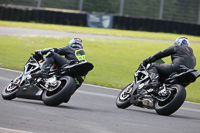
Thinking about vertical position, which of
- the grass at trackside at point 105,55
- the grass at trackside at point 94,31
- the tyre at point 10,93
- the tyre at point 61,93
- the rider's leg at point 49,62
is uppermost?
the rider's leg at point 49,62

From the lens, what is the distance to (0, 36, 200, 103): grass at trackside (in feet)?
43.9

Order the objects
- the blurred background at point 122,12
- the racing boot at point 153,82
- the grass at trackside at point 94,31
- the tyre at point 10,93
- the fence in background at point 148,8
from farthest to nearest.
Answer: the fence in background at point 148,8 → the blurred background at point 122,12 → the grass at trackside at point 94,31 → the tyre at point 10,93 → the racing boot at point 153,82

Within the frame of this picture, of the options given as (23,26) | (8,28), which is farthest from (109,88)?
(23,26)

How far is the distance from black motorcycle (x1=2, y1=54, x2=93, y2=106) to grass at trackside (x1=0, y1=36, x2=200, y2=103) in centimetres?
432

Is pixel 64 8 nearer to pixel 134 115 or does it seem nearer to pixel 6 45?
pixel 6 45

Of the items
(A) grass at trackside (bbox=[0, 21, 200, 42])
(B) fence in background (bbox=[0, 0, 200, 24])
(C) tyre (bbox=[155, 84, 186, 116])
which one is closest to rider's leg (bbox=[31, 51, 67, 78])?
(C) tyre (bbox=[155, 84, 186, 116])

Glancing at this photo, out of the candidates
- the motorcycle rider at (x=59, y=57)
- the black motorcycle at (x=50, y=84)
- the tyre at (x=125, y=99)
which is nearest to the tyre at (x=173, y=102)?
the tyre at (x=125, y=99)

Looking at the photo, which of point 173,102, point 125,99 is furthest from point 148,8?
point 173,102

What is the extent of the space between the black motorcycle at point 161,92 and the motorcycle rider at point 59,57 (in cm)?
125

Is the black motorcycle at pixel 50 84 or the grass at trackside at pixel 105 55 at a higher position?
the black motorcycle at pixel 50 84

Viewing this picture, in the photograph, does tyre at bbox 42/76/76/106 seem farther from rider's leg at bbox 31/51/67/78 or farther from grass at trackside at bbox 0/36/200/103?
grass at trackside at bbox 0/36/200/103

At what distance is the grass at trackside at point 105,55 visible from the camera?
1339 cm

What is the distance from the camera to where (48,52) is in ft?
26.3

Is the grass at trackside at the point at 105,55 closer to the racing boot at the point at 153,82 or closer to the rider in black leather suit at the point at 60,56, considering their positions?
the racing boot at the point at 153,82
